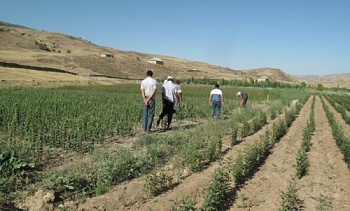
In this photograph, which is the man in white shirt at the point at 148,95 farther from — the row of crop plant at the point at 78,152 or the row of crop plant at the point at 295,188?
the row of crop plant at the point at 295,188

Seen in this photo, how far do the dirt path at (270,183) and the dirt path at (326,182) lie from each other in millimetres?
403

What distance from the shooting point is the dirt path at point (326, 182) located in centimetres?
588

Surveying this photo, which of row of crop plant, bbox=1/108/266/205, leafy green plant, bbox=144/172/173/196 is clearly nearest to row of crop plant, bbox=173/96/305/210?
leafy green plant, bbox=144/172/173/196

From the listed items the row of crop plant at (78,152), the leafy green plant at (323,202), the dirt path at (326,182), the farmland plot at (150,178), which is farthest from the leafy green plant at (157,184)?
the leafy green plant at (323,202)

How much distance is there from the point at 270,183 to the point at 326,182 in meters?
1.29

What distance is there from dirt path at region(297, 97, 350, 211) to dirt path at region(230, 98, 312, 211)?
15.9 inches

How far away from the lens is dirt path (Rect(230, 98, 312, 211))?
5.61 meters

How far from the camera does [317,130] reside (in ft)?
46.5

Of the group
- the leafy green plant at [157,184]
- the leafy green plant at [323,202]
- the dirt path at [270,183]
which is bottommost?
the leafy green plant at [323,202]

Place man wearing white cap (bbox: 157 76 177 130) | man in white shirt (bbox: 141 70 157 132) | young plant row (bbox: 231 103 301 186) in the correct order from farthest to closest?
man wearing white cap (bbox: 157 76 177 130)
man in white shirt (bbox: 141 70 157 132)
young plant row (bbox: 231 103 301 186)

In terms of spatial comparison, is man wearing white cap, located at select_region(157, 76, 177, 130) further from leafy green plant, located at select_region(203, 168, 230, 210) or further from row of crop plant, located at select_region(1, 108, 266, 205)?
leafy green plant, located at select_region(203, 168, 230, 210)

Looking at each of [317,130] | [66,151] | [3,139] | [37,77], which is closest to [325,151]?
[317,130]

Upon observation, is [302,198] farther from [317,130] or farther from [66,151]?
[317,130]

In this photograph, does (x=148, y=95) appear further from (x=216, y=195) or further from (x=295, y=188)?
(x=216, y=195)
